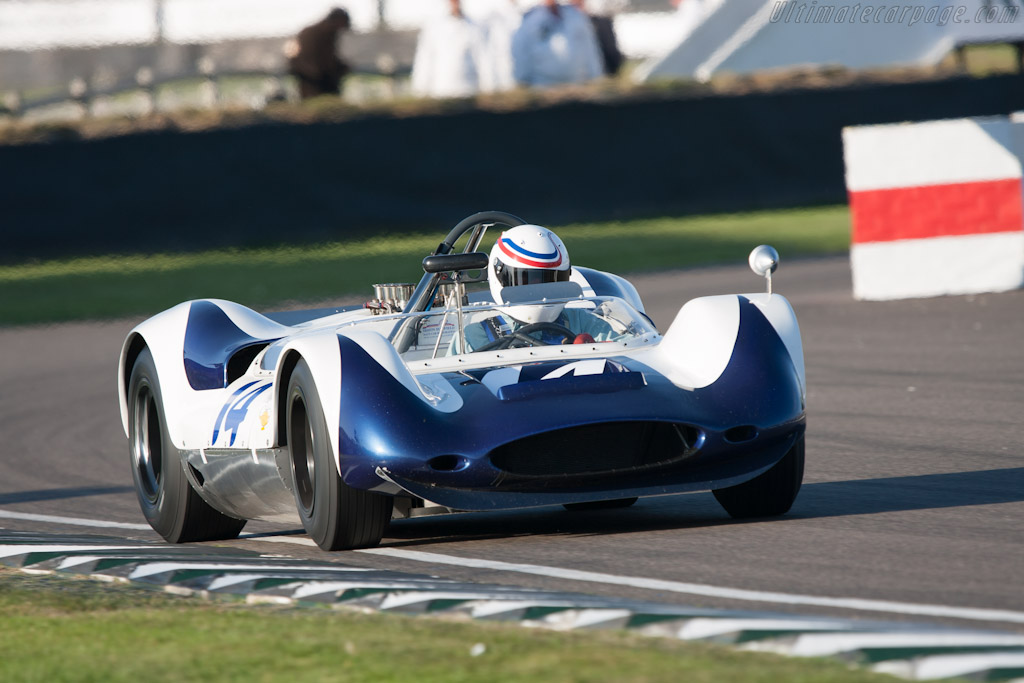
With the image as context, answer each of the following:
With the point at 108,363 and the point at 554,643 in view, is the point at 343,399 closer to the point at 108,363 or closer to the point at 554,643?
the point at 554,643

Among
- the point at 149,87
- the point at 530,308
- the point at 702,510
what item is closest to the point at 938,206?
the point at 702,510

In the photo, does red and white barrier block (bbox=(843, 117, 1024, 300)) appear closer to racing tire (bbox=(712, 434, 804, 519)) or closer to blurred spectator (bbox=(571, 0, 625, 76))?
racing tire (bbox=(712, 434, 804, 519))

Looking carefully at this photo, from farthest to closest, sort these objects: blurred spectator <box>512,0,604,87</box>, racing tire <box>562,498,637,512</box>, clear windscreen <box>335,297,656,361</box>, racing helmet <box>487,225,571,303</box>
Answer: blurred spectator <box>512,0,604,87</box>, racing tire <box>562,498,637,512</box>, racing helmet <box>487,225,571,303</box>, clear windscreen <box>335,297,656,361</box>

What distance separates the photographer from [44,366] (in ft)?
43.1

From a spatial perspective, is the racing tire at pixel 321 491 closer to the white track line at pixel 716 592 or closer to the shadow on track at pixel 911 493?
the white track line at pixel 716 592

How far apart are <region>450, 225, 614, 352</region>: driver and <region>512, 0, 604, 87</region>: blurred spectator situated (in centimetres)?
1557

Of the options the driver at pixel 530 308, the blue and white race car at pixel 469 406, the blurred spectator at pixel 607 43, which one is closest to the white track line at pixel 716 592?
the blue and white race car at pixel 469 406

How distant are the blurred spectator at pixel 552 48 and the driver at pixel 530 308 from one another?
15.6 meters

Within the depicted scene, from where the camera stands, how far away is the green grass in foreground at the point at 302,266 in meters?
17.0

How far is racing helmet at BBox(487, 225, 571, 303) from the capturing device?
6723 mm

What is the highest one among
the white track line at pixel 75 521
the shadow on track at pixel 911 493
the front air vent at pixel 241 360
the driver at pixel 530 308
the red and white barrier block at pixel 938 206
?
the red and white barrier block at pixel 938 206

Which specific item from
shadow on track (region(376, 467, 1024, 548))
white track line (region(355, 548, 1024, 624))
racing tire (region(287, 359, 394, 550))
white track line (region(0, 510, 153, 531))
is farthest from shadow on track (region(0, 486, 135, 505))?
white track line (region(355, 548, 1024, 624))

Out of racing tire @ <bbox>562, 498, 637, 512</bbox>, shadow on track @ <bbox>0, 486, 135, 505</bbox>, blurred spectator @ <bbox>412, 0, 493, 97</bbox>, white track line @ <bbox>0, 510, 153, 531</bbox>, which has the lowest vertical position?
racing tire @ <bbox>562, 498, 637, 512</bbox>

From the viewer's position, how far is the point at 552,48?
73.6ft
